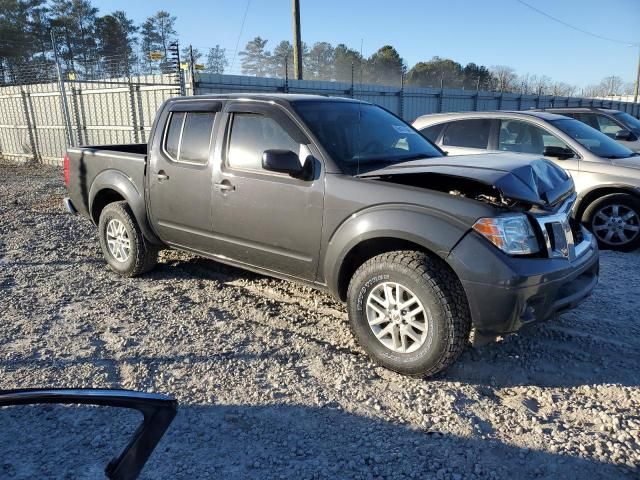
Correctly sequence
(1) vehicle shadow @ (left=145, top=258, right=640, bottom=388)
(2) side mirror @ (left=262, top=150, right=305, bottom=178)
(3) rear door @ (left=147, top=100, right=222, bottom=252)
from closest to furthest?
1. (1) vehicle shadow @ (left=145, top=258, right=640, bottom=388)
2. (2) side mirror @ (left=262, top=150, right=305, bottom=178)
3. (3) rear door @ (left=147, top=100, right=222, bottom=252)

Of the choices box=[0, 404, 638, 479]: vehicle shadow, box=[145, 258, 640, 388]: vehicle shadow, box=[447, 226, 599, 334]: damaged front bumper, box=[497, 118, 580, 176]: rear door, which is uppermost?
box=[497, 118, 580, 176]: rear door

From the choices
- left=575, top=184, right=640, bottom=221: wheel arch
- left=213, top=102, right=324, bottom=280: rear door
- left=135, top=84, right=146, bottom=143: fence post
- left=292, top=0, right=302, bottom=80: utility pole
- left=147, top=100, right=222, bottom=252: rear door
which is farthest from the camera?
left=292, top=0, right=302, bottom=80: utility pole

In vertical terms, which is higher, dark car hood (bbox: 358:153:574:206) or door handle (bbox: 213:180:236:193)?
dark car hood (bbox: 358:153:574:206)

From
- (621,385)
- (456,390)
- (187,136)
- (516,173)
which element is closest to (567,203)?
(516,173)

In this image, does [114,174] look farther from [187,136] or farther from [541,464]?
[541,464]

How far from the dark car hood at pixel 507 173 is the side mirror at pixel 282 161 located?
474 millimetres

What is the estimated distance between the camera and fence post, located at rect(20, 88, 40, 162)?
18.0 metres

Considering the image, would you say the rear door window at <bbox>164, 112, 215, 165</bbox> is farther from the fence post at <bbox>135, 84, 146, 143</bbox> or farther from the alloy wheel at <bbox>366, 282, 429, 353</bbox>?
the fence post at <bbox>135, 84, 146, 143</bbox>

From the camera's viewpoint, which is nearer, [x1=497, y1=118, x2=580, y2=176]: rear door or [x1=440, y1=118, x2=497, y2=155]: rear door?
[x1=497, y1=118, x2=580, y2=176]: rear door

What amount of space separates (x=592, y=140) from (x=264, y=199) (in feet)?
16.3

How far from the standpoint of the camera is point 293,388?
323 cm

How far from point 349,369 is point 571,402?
140 centimetres

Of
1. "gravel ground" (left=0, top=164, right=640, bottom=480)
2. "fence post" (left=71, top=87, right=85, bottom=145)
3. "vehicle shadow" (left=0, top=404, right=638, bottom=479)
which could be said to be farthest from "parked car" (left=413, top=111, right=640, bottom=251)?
"fence post" (left=71, top=87, right=85, bottom=145)

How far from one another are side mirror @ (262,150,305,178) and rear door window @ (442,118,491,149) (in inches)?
163
